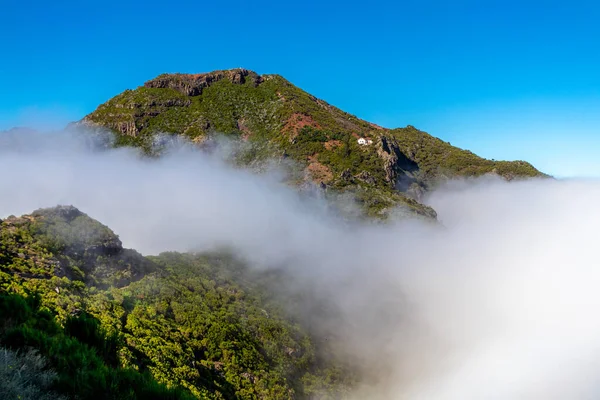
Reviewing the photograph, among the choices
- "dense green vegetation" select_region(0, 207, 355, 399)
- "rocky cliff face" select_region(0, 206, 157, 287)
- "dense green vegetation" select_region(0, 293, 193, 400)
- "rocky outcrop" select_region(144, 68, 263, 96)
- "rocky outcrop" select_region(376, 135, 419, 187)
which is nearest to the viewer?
"dense green vegetation" select_region(0, 293, 193, 400)

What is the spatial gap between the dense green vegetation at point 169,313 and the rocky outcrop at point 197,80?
96.3 metres

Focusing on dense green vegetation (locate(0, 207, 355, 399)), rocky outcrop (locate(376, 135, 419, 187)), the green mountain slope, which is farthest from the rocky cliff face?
rocky outcrop (locate(376, 135, 419, 187))

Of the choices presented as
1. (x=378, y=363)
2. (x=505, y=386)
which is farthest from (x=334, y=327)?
(x=505, y=386)

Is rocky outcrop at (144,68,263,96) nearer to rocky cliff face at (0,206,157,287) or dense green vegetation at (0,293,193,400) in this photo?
rocky cliff face at (0,206,157,287)

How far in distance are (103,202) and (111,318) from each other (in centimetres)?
8464

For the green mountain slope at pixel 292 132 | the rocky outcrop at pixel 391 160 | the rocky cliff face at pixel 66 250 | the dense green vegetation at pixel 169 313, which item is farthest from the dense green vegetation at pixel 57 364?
the rocky outcrop at pixel 391 160

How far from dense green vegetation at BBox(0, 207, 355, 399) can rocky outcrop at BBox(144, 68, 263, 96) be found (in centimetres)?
9633

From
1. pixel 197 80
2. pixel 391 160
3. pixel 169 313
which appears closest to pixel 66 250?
pixel 169 313

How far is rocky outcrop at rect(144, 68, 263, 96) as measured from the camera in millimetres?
128375

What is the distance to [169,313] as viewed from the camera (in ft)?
103

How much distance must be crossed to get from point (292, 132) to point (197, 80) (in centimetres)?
4258

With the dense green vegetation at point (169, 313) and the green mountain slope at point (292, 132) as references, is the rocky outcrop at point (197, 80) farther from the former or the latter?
the dense green vegetation at point (169, 313)

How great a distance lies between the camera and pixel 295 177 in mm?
99938

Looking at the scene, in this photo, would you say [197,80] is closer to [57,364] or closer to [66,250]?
[66,250]
